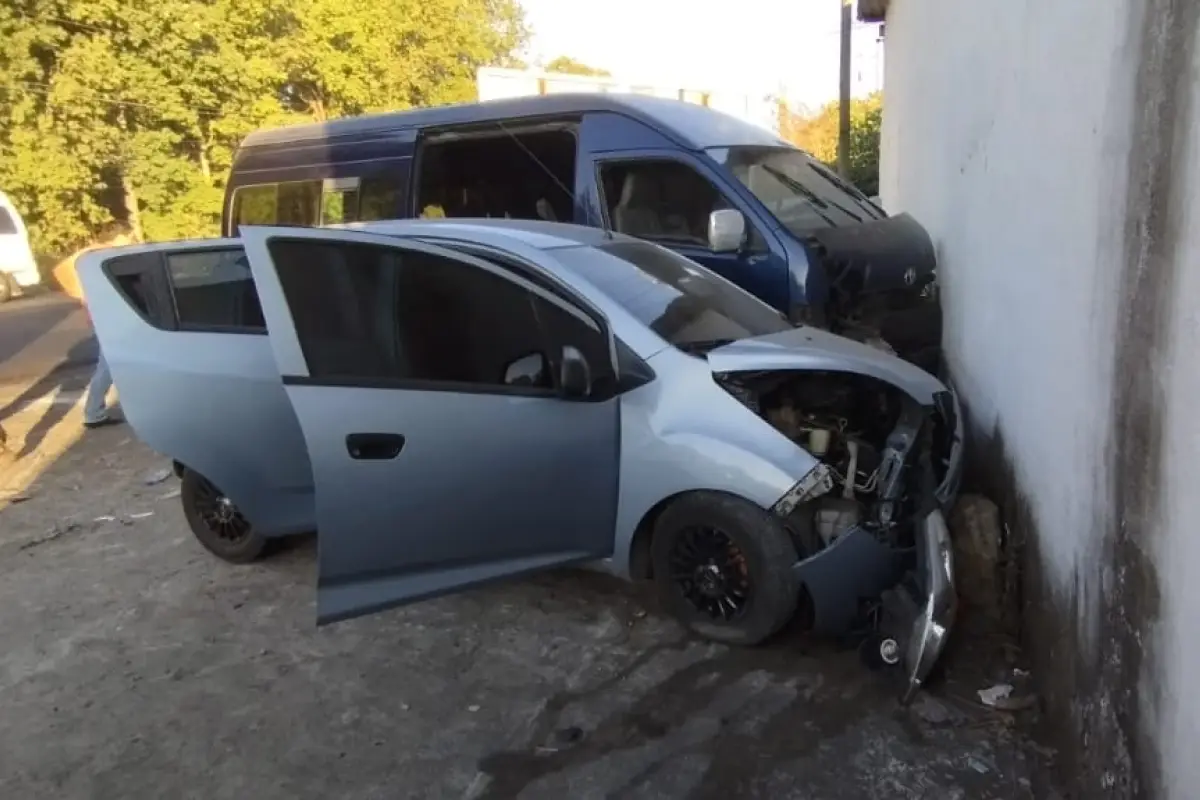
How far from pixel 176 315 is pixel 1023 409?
12.8 ft

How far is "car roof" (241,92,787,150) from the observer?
21.8ft

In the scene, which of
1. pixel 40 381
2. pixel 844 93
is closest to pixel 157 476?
pixel 40 381

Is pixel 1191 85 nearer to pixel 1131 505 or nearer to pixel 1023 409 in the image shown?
pixel 1131 505

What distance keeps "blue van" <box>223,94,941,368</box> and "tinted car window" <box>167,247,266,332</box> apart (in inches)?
102

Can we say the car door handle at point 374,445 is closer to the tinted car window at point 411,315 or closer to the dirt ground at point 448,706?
the tinted car window at point 411,315

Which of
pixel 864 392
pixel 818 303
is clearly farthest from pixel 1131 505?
pixel 818 303

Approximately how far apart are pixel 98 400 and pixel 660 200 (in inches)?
200

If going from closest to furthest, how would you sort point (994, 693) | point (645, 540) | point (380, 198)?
point (994, 693) → point (645, 540) → point (380, 198)

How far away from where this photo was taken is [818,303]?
19.5ft

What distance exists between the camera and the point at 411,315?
154 inches

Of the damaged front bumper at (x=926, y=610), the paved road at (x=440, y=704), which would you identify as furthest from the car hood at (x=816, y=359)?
the paved road at (x=440, y=704)

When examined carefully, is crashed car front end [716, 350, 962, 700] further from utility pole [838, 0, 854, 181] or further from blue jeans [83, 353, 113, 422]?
utility pole [838, 0, 854, 181]

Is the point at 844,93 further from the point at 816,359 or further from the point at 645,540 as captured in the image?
the point at 645,540

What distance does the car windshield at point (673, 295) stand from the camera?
4.09m
